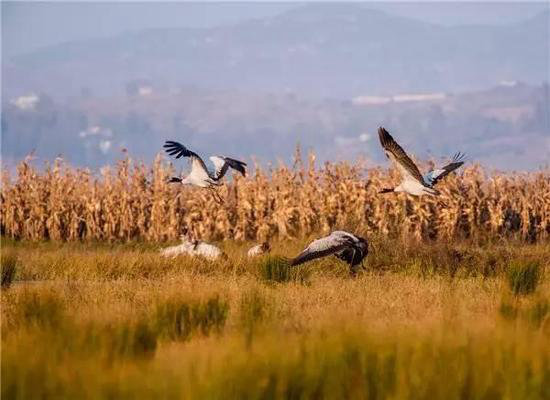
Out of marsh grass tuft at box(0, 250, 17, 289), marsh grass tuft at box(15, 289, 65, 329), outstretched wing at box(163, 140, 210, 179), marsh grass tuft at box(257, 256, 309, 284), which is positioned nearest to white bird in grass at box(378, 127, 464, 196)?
marsh grass tuft at box(257, 256, 309, 284)

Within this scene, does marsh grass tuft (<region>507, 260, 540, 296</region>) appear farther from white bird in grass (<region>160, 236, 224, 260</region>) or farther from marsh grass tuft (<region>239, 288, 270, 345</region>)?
white bird in grass (<region>160, 236, 224, 260</region>)

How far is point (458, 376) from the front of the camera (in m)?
9.30

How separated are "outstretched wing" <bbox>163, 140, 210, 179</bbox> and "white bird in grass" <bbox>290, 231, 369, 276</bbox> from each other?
5.71 ft

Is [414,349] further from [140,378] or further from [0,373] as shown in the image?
[0,373]

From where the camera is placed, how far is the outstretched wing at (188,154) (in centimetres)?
1709

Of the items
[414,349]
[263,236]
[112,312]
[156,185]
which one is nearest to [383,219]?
[263,236]

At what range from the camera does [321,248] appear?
16.7 meters

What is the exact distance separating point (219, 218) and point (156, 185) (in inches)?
77.0

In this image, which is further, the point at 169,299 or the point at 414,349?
the point at 169,299

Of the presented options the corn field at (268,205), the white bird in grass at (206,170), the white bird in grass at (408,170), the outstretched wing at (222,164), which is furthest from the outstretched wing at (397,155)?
the corn field at (268,205)

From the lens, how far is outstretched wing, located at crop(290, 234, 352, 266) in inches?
651

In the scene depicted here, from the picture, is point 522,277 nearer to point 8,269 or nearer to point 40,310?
point 40,310

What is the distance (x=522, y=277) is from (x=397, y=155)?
84.0 inches

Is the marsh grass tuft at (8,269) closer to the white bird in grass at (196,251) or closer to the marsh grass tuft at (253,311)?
the white bird in grass at (196,251)
